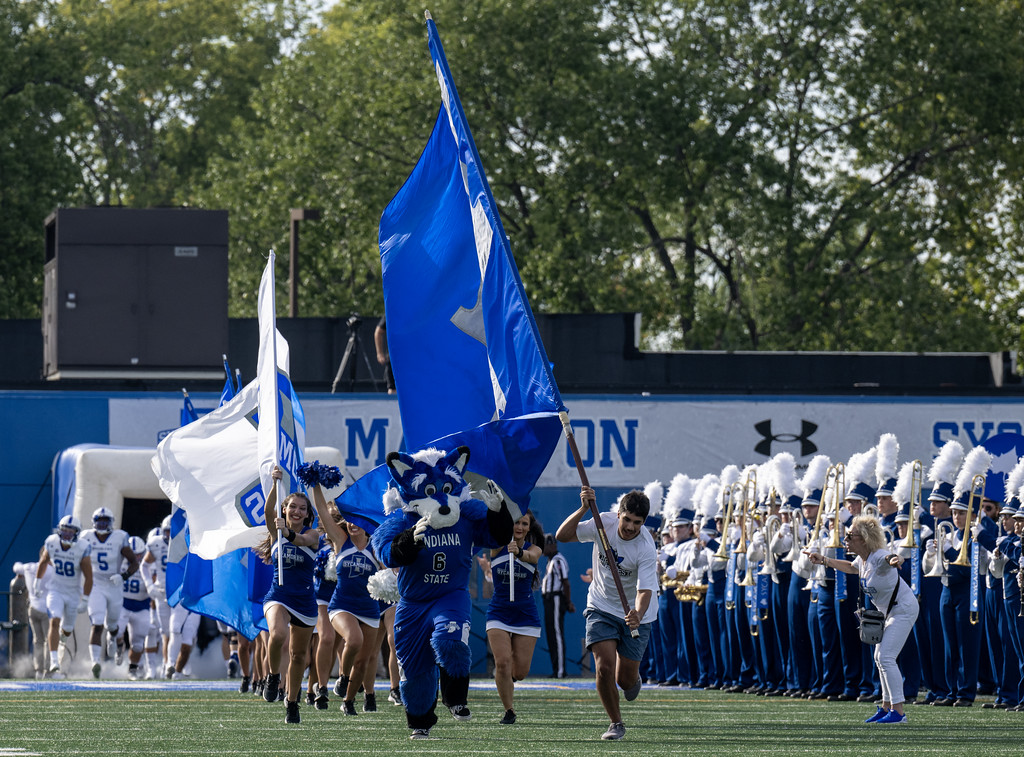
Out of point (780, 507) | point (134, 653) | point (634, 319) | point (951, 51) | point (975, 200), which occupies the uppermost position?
point (951, 51)

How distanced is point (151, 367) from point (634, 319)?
23.9 ft

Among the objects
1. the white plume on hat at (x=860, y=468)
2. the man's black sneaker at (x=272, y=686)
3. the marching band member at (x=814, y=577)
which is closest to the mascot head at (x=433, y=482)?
the man's black sneaker at (x=272, y=686)

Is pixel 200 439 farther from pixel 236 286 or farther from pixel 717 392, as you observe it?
pixel 236 286

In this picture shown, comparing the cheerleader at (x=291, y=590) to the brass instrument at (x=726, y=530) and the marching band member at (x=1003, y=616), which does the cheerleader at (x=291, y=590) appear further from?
the brass instrument at (x=726, y=530)

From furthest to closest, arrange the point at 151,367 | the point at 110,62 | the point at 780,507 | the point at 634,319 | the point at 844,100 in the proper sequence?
the point at 110,62, the point at 844,100, the point at 634,319, the point at 151,367, the point at 780,507

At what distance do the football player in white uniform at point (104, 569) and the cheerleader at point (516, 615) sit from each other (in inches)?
336

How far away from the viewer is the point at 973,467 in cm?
1666

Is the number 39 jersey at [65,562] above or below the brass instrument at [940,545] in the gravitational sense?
below

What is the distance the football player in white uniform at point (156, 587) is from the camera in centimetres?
2302

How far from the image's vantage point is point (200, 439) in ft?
59.2

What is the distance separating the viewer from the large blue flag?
12312 mm

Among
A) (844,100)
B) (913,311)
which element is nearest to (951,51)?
(844,100)

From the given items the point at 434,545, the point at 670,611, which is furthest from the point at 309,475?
the point at 670,611

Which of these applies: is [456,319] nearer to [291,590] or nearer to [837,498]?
[291,590]
